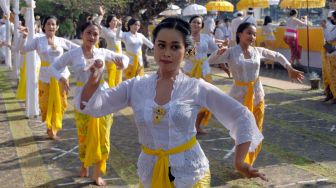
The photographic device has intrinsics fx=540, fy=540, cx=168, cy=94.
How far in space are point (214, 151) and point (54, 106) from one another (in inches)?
103

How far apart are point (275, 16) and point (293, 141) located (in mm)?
32467

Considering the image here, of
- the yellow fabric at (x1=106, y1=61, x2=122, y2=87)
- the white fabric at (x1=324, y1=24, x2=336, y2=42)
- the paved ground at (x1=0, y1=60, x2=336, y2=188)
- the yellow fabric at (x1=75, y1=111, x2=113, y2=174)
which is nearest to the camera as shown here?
the yellow fabric at (x1=75, y1=111, x2=113, y2=174)

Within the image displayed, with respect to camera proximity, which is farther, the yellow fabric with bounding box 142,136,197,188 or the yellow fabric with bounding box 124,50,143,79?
the yellow fabric with bounding box 124,50,143,79

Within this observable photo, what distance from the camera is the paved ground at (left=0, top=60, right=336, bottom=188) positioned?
6.05 metres

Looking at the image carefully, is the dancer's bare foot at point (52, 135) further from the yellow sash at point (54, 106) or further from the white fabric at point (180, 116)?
the white fabric at point (180, 116)

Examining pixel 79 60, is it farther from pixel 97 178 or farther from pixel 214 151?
pixel 214 151

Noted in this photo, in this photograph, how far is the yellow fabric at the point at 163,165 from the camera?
10.2ft

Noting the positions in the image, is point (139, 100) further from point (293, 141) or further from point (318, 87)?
point (318, 87)

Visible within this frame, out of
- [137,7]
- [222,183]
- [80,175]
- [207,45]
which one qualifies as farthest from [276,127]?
[137,7]

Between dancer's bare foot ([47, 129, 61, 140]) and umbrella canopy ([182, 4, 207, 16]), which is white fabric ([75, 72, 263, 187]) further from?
umbrella canopy ([182, 4, 207, 16])

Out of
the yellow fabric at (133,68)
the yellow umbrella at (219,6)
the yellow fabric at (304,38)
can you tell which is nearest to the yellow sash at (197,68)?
the yellow fabric at (133,68)

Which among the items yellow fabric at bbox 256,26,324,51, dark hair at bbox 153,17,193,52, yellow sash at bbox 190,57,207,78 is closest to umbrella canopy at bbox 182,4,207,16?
yellow fabric at bbox 256,26,324,51

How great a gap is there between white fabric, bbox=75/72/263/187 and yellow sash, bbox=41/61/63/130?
16.7 feet

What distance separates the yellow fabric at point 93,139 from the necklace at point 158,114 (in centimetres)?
289
